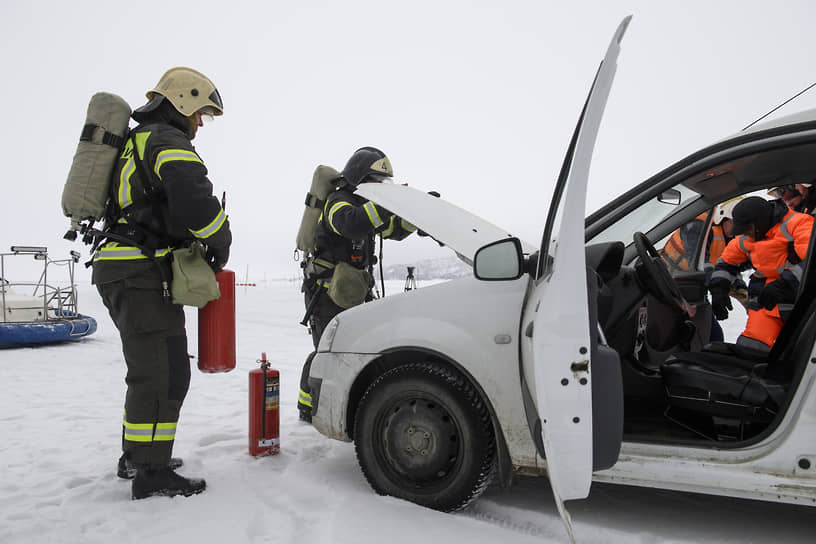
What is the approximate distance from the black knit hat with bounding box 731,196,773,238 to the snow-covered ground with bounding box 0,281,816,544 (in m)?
2.39

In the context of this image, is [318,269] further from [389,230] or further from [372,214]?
[372,214]

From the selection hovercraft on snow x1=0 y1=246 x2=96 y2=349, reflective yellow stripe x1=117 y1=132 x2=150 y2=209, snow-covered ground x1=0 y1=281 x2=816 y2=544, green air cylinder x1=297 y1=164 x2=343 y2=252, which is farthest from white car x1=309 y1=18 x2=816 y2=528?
hovercraft on snow x1=0 y1=246 x2=96 y2=349

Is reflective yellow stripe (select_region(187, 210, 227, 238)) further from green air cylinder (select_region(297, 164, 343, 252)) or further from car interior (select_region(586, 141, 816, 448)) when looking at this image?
car interior (select_region(586, 141, 816, 448))

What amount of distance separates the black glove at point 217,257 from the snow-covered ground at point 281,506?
123 cm

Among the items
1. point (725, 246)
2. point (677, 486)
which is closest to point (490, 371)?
point (677, 486)

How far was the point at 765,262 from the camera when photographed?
160 inches

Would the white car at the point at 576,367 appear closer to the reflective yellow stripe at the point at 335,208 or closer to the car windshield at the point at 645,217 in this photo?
the car windshield at the point at 645,217

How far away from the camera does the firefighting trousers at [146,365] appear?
269cm

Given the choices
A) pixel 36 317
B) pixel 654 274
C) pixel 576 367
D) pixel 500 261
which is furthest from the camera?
pixel 36 317

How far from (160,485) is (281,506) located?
2.28ft

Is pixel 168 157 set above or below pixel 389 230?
above

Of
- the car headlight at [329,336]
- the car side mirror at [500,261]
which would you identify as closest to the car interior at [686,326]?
the car side mirror at [500,261]

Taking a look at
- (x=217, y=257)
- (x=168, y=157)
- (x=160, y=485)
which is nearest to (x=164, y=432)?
(x=160, y=485)

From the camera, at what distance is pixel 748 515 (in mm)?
2490
